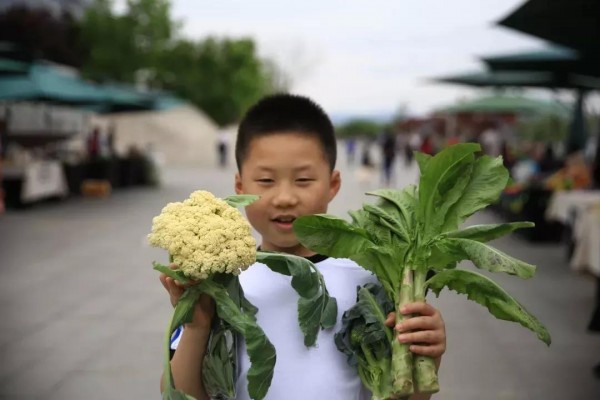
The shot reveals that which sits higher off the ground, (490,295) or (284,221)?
(284,221)

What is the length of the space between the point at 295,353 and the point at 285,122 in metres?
0.53

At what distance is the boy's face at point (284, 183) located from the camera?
4.90 feet

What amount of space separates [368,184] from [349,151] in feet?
33.3

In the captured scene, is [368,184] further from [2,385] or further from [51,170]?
[2,385]

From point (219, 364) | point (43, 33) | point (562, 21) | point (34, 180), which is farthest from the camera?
point (43, 33)

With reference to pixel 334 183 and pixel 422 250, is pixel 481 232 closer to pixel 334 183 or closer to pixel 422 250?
pixel 422 250

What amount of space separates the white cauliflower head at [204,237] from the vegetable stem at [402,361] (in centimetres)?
31

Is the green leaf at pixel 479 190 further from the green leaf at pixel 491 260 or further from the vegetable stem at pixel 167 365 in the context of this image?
the vegetable stem at pixel 167 365

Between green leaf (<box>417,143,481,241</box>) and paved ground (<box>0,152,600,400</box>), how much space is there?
3089 millimetres

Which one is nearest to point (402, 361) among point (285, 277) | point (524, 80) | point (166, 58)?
point (285, 277)

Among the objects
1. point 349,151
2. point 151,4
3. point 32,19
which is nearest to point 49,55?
point 32,19

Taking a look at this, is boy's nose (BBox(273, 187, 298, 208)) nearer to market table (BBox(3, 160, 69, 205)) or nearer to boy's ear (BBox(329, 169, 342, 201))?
boy's ear (BBox(329, 169, 342, 201))

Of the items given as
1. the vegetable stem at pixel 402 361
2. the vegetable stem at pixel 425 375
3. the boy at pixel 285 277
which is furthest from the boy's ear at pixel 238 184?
the vegetable stem at pixel 425 375

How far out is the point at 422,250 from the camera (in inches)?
54.3
